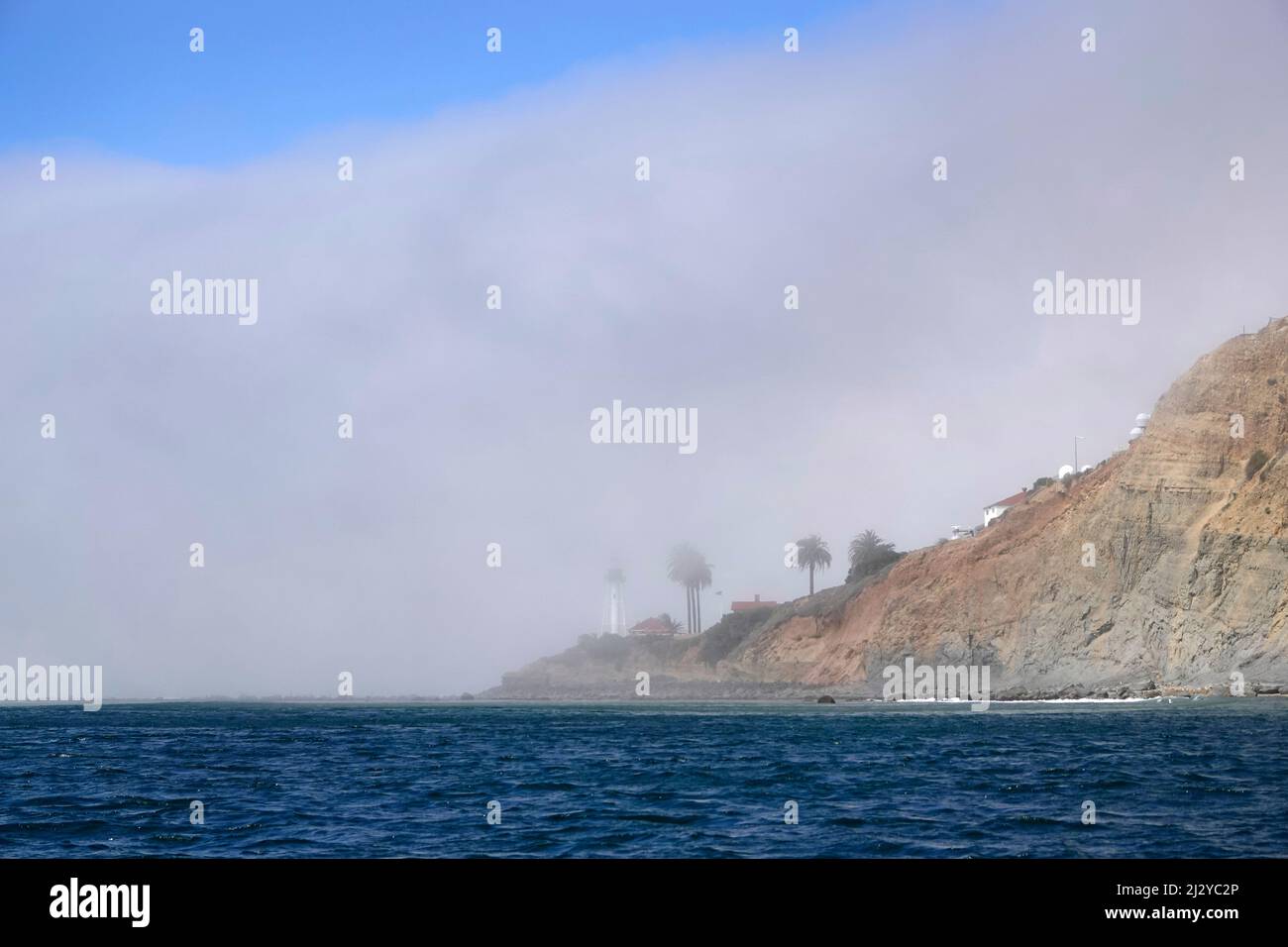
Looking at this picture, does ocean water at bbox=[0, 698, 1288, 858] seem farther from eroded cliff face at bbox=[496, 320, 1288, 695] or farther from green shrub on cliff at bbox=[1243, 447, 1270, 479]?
green shrub on cliff at bbox=[1243, 447, 1270, 479]

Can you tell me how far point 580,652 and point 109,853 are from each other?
6731 inches

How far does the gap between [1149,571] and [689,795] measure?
74965 millimetres

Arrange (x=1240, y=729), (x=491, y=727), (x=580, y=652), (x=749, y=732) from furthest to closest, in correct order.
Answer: (x=580, y=652)
(x=491, y=727)
(x=749, y=732)
(x=1240, y=729)

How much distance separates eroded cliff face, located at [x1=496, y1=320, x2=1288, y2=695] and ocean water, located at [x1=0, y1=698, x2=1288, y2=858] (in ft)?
113

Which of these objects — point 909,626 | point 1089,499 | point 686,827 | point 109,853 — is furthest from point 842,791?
point 909,626

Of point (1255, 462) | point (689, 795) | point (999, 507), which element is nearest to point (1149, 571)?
point (1255, 462)

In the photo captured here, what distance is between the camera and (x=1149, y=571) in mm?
92062

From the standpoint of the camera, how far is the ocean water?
68.1 ft

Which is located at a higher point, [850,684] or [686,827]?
[686,827]

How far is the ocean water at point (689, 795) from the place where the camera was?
817 inches

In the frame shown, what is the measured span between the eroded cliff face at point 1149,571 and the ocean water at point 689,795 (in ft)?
113

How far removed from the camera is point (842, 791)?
28.6 m

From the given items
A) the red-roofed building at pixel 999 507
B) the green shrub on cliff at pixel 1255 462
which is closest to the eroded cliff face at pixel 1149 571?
the green shrub on cliff at pixel 1255 462
